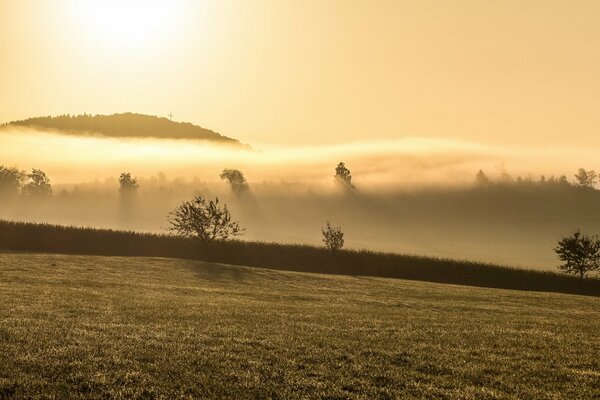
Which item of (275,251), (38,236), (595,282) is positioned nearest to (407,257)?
(275,251)

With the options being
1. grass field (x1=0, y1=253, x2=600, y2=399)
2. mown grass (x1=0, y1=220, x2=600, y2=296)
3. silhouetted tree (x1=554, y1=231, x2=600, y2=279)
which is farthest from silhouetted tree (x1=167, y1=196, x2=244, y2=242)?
grass field (x1=0, y1=253, x2=600, y2=399)

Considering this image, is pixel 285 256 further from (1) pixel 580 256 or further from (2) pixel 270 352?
(2) pixel 270 352

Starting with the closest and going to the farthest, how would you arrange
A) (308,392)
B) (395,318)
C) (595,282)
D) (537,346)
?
1. (308,392)
2. (537,346)
3. (395,318)
4. (595,282)

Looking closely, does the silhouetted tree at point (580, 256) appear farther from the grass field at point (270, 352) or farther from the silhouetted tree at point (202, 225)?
the grass field at point (270, 352)

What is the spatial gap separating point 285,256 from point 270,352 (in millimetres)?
85582

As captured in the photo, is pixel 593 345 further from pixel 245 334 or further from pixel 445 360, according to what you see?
pixel 245 334

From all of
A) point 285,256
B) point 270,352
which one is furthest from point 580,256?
point 270,352

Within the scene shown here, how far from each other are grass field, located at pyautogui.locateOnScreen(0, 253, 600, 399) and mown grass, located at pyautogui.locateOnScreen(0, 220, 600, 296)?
62.9 m

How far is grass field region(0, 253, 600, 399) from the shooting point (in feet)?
52.0

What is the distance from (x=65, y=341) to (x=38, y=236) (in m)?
89.6

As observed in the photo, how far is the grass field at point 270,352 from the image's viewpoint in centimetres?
1586

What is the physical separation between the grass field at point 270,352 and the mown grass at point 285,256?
62.9 m

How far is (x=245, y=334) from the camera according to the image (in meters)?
25.1

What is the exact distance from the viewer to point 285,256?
10612 centimetres
